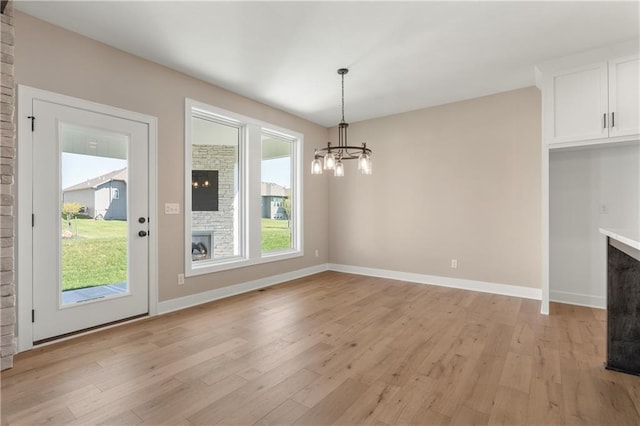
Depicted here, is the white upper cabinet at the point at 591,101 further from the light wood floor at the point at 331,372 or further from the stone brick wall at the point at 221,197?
the stone brick wall at the point at 221,197

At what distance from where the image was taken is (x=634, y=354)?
225 cm

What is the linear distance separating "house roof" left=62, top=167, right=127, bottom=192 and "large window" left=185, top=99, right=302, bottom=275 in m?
0.73

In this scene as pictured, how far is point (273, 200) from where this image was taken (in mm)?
5383

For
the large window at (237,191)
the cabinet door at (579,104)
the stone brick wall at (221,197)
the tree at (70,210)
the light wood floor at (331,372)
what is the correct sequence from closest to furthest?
the light wood floor at (331,372) → the tree at (70,210) → the cabinet door at (579,104) → the large window at (237,191) → the stone brick wall at (221,197)

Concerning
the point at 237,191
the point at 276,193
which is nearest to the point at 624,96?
the point at 276,193

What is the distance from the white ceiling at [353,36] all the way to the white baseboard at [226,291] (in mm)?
2791

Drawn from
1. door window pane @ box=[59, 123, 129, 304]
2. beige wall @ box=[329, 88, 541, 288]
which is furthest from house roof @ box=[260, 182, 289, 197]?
door window pane @ box=[59, 123, 129, 304]

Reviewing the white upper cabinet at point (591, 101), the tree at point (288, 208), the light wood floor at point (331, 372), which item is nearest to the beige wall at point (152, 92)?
the light wood floor at point (331, 372)

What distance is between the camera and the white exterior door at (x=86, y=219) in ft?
9.07

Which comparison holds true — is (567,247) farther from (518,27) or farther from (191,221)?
(191,221)

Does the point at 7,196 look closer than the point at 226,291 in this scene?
Yes

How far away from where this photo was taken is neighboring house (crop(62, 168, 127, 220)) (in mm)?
3033

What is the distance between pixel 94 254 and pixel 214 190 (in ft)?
5.59

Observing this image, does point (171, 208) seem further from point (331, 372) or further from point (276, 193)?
point (331, 372)
